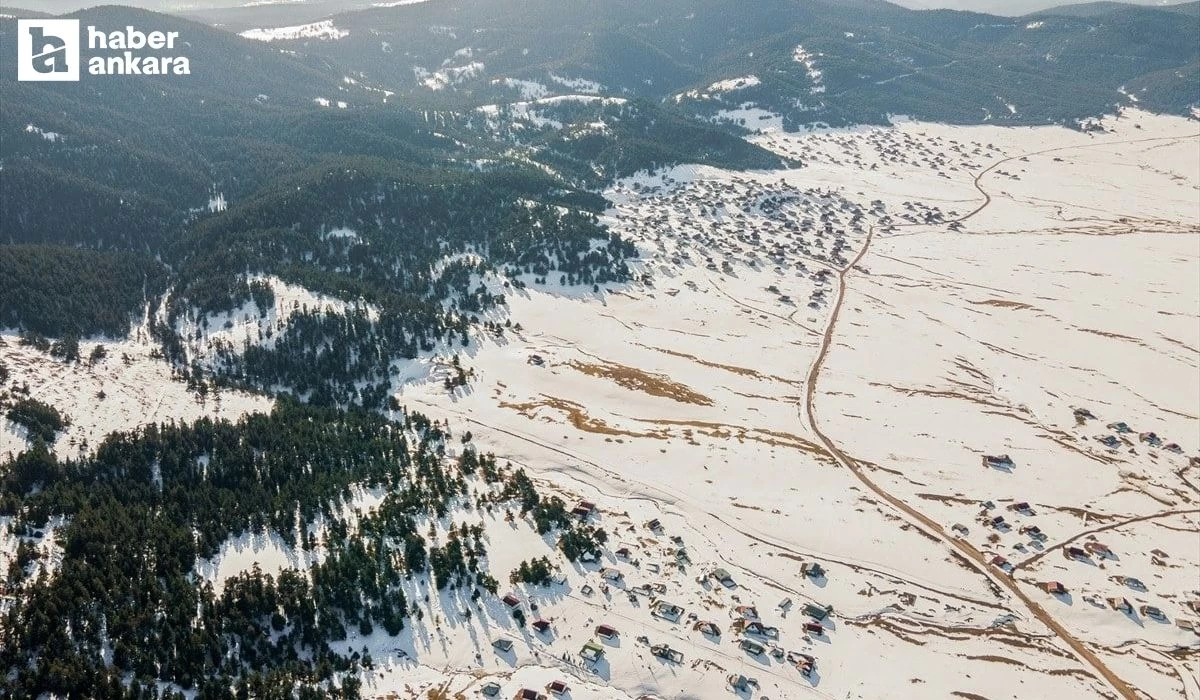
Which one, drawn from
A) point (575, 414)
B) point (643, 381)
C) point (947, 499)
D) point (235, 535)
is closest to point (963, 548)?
point (947, 499)

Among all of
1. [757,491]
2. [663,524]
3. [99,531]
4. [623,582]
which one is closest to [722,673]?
[623,582]

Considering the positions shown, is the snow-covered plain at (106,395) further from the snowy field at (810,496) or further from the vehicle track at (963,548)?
the vehicle track at (963,548)

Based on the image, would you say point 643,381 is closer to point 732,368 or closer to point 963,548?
point 732,368

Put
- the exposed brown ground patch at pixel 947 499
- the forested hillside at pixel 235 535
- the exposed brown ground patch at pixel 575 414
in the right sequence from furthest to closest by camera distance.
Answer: the exposed brown ground patch at pixel 575 414
the exposed brown ground patch at pixel 947 499
the forested hillside at pixel 235 535

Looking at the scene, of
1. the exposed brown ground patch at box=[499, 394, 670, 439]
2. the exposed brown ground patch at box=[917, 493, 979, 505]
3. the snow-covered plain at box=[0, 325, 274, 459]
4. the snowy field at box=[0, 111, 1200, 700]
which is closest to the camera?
the snowy field at box=[0, 111, 1200, 700]

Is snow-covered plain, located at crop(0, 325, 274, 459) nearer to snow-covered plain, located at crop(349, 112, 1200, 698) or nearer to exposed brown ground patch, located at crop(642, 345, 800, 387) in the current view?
snow-covered plain, located at crop(349, 112, 1200, 698)

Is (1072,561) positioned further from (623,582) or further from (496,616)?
(496,616)

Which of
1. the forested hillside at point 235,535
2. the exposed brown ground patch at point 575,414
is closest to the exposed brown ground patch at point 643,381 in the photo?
the exposed brown ground patch at point 575,414

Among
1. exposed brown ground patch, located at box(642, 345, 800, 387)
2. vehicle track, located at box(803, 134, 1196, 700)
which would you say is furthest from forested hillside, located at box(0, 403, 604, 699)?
exposed brown ground patch, located at box(642, 345, 800, 387)
